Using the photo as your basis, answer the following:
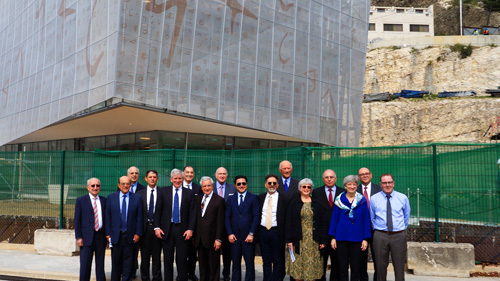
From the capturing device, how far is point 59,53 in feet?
65.8

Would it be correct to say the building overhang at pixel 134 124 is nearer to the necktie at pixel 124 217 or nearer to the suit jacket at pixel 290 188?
the necktie at pixel 124 217

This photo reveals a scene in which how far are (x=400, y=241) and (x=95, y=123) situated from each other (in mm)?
16781

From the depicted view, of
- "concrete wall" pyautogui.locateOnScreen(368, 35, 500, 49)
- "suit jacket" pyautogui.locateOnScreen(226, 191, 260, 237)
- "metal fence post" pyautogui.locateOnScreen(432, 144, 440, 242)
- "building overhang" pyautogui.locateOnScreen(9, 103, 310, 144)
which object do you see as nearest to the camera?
"suit jacket" pyautogui.locateOnScreen(226, 191, 260, 237)

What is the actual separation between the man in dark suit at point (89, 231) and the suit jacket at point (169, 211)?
899mm

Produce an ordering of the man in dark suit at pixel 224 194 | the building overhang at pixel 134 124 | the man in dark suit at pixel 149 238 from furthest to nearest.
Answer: the building overhang at pixel 134 124 → the man in dark suit at pixel 224 194 → the man in dark suit at pixel 149 238

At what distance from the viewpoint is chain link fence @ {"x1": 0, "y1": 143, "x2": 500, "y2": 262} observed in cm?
822

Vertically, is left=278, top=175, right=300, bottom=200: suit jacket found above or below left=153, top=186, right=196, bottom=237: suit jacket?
above

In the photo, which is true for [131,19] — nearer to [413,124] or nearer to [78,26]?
[78,26]

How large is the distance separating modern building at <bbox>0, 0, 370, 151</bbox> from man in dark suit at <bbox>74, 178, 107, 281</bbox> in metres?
9.87

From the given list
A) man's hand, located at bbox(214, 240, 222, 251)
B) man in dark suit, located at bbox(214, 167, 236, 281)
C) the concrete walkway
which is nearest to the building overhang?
the concrete walkway

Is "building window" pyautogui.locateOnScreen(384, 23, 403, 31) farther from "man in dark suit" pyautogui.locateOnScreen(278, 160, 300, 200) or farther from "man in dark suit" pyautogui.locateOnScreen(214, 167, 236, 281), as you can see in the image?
"man in dark suit" pyautogui.locateOnScreen(278, 160, 300, 200)

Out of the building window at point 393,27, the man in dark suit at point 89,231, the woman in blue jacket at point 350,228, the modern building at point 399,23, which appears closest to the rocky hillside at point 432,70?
the modern building at point 399,23

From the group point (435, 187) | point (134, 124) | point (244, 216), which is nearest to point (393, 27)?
point (134, 124)

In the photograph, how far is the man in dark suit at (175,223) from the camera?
279 inches
